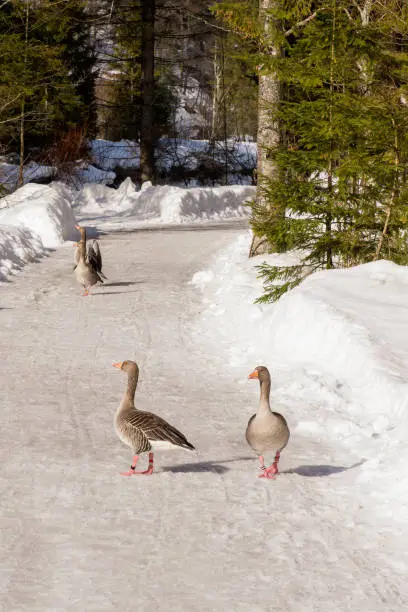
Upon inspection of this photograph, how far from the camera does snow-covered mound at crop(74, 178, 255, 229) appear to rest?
34375 mm

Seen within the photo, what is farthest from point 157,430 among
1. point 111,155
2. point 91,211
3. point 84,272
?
point 111,155

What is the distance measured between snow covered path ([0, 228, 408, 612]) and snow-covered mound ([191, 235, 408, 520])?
0.29 meters

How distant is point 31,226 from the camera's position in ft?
80.5

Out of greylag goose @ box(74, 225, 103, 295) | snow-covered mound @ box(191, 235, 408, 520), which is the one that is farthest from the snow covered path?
greylag goose @ box(74, 225, 103, 295)

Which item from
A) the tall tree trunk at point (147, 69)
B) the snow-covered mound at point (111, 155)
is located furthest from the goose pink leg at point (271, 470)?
the snow-covered mound at point (111, 155)

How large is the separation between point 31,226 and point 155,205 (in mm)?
11927

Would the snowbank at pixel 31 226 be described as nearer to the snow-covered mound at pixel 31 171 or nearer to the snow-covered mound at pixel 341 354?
the snow-covered mound at pixel 341 354

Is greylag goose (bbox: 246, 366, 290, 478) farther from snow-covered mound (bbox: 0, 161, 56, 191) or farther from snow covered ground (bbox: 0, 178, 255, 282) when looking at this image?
snow-covered mound (bbox: 0, 161, 56, 191)

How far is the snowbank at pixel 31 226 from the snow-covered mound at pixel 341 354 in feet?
20.5

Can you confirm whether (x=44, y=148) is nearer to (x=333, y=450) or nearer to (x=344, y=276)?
(x=344, y=276)

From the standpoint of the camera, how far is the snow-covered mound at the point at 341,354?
8148mm

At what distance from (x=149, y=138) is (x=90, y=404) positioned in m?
31.5

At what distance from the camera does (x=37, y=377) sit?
10.8m

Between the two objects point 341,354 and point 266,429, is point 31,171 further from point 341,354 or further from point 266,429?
point 266,429
